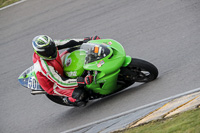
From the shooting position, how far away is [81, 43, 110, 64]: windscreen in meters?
6.15

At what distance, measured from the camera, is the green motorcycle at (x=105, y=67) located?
6164 millimetres

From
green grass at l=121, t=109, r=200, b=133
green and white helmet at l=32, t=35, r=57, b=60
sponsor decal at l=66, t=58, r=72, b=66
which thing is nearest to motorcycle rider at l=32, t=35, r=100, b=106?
green and white helmet at l=32, t=35, r=57, b=60

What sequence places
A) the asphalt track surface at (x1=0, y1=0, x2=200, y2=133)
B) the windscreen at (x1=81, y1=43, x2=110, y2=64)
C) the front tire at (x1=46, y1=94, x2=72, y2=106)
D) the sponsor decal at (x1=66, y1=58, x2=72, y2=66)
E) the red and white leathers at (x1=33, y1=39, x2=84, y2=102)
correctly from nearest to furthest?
the windscreen at (x1=81, y1=43, x2=110, y2=64), the red and white leathers at (x1=33, y1=39, x2=84, y2=102), the sponsor decal at (x1=66, y1=58, x2=72, y2=66), the asphalt track surface at (x1=0, y1=0, x2=200, y2=133), the front tire at (x1=46, y1=94, x2=72, y2=106)

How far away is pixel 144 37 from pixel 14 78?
12.7ft

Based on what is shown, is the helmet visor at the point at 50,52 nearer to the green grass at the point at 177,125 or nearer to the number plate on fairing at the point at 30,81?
the number plate on fairing at the point at 30,81

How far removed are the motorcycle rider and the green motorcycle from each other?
19 cm

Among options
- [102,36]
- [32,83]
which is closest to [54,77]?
[32,83]

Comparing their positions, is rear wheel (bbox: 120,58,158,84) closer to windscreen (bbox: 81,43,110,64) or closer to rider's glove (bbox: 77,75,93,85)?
windscreen (bbox: 81,43,110,64)

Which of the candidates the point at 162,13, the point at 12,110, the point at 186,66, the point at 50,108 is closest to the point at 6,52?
the point at 12,110

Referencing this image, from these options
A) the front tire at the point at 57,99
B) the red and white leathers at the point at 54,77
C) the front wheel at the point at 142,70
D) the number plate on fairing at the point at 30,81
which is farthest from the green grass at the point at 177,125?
the number plate on fairing at the point at 30,81

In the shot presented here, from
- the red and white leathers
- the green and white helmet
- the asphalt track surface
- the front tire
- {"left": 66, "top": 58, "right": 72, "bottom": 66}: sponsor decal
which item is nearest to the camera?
the green and white helmet

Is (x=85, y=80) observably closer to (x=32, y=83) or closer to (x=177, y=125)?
(x=32, y=83)

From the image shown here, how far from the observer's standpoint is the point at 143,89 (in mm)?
6836

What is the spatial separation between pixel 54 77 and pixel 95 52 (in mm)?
966
